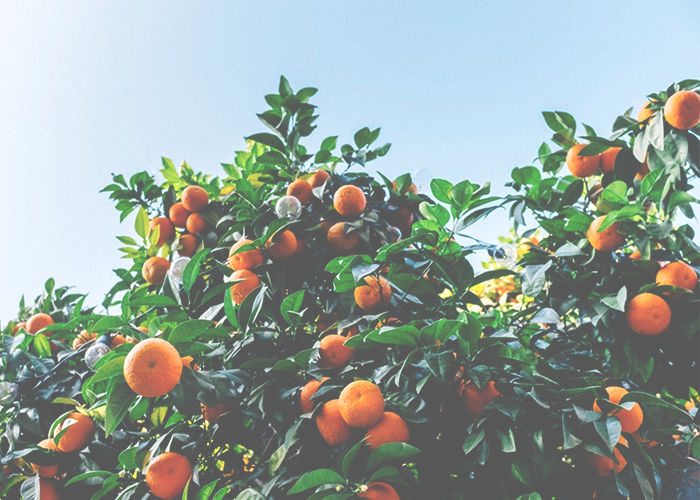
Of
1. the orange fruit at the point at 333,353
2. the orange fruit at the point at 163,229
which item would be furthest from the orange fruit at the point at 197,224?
the orange fruit at the point at 333,353

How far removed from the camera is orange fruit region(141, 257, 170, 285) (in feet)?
7.15

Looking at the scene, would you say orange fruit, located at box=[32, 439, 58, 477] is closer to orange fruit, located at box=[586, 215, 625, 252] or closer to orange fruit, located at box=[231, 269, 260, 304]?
orange fruit, located at box=[231, 269, 260, 304]

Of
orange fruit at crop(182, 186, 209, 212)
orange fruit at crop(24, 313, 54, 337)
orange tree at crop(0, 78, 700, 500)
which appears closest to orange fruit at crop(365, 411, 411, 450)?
orange tree at crop(0, 78, 700, 500)

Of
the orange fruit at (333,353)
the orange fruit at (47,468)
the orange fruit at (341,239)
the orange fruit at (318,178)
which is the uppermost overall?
the orange fruit at (318,178)

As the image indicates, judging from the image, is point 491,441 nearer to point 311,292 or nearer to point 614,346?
point 614,346

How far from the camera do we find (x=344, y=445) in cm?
134

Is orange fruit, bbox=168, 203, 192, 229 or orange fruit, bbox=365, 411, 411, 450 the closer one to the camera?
orange fruit, bbox=365, 411, 411, 450

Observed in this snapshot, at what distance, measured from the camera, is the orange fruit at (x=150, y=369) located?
123 centimetres

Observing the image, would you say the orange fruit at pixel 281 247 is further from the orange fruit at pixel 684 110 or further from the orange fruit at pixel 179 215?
the orange fruit at pixel 684 110

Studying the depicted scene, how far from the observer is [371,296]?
1647mm

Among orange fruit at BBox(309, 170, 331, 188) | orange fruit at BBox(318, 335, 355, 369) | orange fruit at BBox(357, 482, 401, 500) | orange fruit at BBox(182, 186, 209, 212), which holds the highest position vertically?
orange fruit at BBox(182, 186, 209, 212)

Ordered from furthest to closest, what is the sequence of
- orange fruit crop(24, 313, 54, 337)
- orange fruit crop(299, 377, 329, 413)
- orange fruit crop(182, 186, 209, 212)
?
1. orange fruit crop(24, 313, 54, 337)
2. orange fruit crop(182, 186, 209, 212)
3. orange fruit crop(299, 377, 329, 413)

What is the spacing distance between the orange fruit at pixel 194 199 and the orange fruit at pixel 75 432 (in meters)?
0.87

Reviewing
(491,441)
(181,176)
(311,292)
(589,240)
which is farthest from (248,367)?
(181,176)
